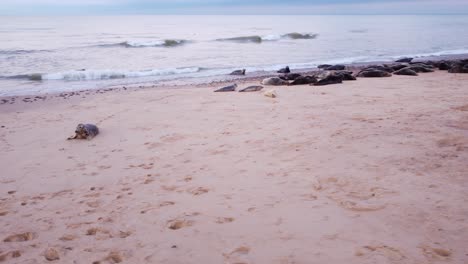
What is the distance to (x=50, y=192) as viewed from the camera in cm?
466

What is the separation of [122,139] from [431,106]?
6309 millimetres

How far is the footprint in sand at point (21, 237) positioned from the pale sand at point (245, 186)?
0.06 feet

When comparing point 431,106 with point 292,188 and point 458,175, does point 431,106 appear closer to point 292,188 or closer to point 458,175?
point 458,175

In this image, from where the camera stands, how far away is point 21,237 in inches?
142

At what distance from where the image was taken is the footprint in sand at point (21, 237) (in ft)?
11.7

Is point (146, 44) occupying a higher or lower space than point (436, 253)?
higher

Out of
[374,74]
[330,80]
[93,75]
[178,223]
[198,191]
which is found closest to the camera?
[178,223]

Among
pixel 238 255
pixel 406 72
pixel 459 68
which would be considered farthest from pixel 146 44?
pixel 238 255

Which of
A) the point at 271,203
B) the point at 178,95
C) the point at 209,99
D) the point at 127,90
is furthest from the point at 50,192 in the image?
the point at 127,90

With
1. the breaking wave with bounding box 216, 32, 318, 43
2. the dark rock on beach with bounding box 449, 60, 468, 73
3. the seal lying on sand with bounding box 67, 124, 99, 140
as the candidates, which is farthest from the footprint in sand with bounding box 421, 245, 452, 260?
the breaking wave with bounding box 216, 32, 318, 43

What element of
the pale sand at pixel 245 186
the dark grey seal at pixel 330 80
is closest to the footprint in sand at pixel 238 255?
the pale sand at pixel 245 186

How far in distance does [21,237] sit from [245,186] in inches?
91.7

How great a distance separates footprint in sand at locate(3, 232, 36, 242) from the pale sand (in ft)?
0.06

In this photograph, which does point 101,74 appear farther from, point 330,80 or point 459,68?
point 459,68
